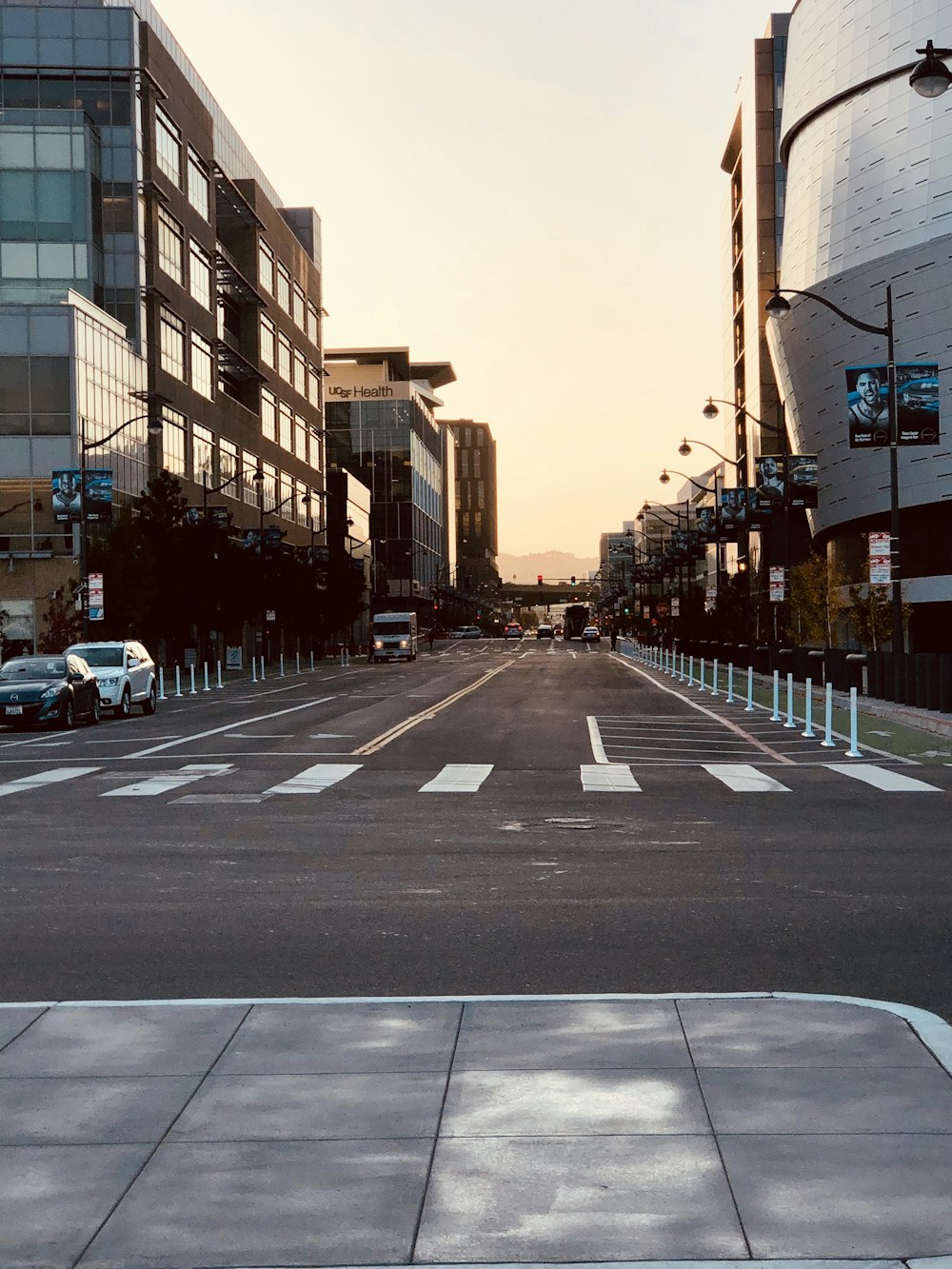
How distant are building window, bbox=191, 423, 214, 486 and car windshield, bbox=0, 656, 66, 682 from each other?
51.6 meters

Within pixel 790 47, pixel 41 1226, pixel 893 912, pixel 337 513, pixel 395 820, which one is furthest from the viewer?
pixel 337 513

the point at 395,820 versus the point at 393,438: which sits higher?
the point at 393,438

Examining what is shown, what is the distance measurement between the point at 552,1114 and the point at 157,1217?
1.51m

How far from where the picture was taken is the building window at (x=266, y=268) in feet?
347

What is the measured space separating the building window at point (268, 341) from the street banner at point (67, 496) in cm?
5626

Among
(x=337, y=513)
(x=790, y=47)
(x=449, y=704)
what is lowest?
(x=449, y=704)

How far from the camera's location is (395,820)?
1532cm

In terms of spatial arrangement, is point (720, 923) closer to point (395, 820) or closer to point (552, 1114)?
point (552, 1114)

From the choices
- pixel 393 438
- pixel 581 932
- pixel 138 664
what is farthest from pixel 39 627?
pixel 393 438

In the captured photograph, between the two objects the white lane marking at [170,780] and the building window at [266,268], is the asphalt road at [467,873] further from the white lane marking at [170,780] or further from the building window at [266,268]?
the building window at [266,268]

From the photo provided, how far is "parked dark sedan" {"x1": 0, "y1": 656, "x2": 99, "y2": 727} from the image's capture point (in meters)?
31.2

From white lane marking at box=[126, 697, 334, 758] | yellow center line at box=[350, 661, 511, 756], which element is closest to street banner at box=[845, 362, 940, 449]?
yellow center line at box=[350, 661, 511, 756]

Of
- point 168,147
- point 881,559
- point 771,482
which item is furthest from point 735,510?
point 168,147

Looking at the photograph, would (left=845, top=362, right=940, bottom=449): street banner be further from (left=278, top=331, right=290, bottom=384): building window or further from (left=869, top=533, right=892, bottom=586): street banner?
(left=278, top=331, right=290, bottom=384): building window
